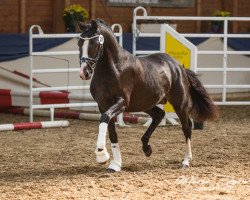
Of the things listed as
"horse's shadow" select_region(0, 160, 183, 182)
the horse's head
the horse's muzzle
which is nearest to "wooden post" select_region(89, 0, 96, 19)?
"horse's shadow" select_region(0, 160, 183, 182)

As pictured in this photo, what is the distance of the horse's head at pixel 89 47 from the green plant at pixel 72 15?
6400mm

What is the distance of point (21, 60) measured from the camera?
1253cm

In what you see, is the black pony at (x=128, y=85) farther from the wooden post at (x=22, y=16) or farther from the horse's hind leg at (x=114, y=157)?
the wooden post at (x=22, y=16)

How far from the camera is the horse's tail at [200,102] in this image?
809 centimetres

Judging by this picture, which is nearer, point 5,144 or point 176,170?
point 176,170

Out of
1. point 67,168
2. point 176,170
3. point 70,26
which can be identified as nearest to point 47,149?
point 67,168

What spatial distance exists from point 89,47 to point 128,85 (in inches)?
26.1

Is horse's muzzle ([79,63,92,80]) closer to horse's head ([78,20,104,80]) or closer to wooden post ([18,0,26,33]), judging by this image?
horse's head ([78,20,104,80])

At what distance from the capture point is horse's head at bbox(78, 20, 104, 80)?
21.3 ft

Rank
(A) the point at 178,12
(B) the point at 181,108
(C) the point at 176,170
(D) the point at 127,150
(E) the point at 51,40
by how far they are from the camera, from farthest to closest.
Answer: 1. (A) the point at 178,12
2. (E) the point at 51,40
3. (D) the point at 127,150
4. (B) the point at 181,108
5. (C) the point at 176,170

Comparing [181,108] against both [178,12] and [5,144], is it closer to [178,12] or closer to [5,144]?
[5,144]

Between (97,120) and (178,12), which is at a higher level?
(178,12)

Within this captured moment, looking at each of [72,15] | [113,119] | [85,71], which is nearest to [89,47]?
[85,71]

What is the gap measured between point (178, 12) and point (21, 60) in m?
4.27
